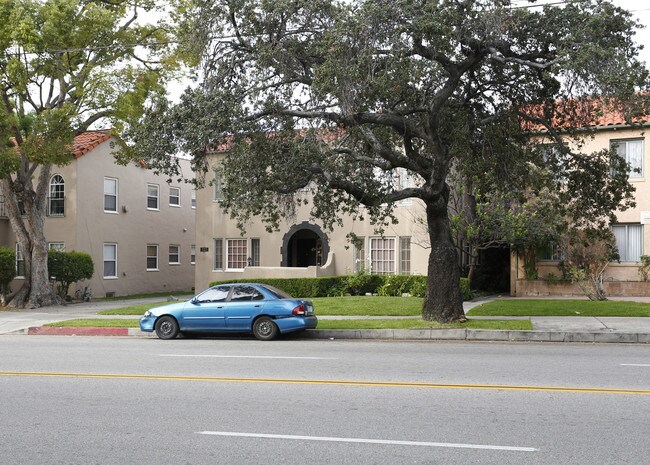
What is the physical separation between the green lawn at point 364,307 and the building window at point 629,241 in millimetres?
9146

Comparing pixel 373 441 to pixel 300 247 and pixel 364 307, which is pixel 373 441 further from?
pixel 300 247

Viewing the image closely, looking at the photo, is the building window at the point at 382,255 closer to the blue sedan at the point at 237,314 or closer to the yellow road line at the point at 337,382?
the blue sedan at the point at 237,314

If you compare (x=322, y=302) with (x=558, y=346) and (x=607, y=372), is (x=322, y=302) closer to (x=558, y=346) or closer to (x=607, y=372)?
(x=558, y=346)

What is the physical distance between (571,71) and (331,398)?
9.11 meters

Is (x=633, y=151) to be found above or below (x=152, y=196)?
above

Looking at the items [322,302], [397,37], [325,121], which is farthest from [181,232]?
[397,37]

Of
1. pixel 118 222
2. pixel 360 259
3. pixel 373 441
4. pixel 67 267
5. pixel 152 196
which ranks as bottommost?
pixel 373 441

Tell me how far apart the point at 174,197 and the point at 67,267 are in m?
11.2

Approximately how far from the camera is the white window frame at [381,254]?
30.3 meters

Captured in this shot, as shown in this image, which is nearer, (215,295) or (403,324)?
(215,295)

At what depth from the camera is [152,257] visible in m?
39.3

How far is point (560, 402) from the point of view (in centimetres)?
845

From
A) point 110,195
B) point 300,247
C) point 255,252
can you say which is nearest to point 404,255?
point 300,247

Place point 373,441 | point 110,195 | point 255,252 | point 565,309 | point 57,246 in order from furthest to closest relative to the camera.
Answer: point 110,195
point 57,246
point 255,252
point 565,309
point 373,441
